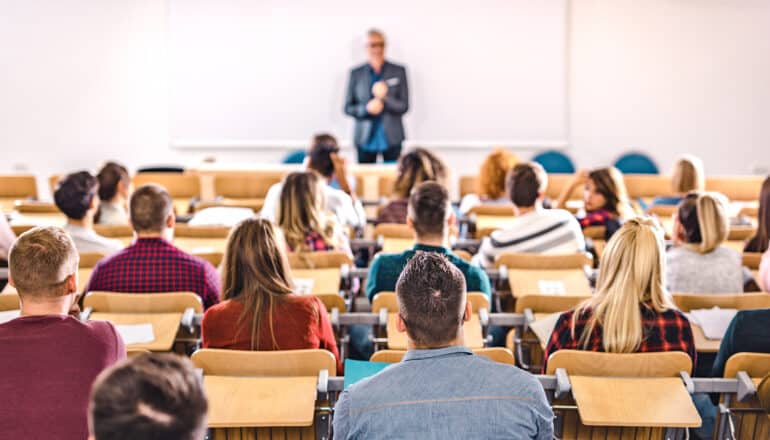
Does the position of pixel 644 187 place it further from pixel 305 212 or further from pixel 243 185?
pixel 305 212

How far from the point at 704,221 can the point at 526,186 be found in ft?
3.18

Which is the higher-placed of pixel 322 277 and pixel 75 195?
pixel 75 195

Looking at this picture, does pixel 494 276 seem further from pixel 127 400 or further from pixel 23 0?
pixel 23 0

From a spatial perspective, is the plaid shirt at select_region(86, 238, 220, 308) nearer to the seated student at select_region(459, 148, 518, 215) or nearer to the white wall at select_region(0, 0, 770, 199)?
the seated student at select_region(459, 148, 518, 215)

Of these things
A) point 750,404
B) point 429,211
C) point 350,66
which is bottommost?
point 750,404

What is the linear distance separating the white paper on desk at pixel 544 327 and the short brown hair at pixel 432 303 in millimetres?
1063

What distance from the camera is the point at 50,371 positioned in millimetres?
2371

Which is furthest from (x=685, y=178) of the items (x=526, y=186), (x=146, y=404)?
(x=146, y=404)

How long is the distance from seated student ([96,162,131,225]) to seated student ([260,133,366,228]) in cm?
91

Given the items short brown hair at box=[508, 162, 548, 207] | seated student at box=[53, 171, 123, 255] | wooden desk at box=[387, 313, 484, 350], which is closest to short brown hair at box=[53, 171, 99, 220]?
seated student at box=[53, 171, 123, 255]

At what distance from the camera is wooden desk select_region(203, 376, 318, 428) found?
98.0 inches

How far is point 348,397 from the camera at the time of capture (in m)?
2.17

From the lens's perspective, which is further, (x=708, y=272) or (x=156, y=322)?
(x=708, y=272)

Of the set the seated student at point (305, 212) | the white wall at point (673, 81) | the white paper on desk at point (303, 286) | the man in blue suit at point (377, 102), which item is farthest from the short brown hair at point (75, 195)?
the white wall at point (673, 81)
